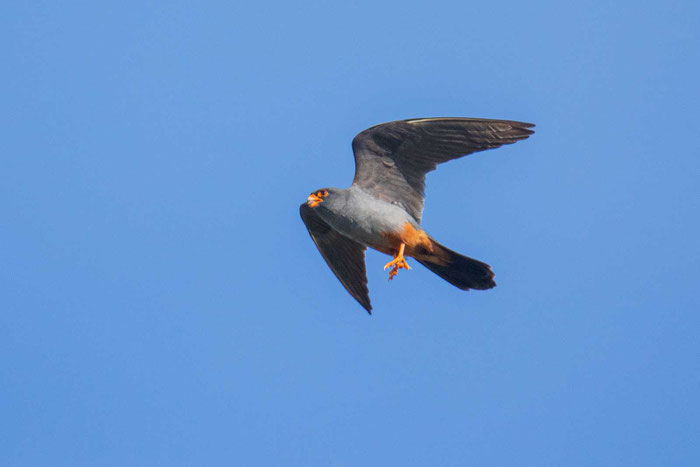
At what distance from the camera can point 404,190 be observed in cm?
1233

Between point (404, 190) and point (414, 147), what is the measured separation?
51 cm

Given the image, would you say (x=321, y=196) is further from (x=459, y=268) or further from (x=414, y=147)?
(x=459, y=268)

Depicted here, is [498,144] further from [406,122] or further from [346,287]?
[346,287]

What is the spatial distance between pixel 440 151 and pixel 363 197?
3.27 ft

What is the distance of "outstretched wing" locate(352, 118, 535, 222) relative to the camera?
1185 cm

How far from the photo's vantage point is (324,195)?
1221 cm

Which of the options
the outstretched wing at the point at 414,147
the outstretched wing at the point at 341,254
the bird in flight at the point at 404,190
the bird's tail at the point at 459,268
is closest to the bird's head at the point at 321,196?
the bird in flight at the point at 404,190

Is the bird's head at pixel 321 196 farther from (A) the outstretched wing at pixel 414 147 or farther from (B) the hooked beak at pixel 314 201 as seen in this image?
(A) the outstretched wing at pixel 414 147

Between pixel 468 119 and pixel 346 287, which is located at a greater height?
pixel 468 119

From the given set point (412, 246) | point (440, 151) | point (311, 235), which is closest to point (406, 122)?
point (440, 151)

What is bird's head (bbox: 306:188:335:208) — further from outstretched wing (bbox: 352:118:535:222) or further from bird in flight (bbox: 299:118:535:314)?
outstretched wing (bbox: 352:118:535:222)

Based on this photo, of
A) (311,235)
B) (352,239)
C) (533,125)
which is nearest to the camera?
(533,125)

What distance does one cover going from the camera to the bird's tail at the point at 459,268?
11984 mm

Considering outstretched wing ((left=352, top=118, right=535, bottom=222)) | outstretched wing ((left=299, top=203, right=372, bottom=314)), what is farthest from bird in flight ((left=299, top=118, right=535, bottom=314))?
outstretched wing ((left=299, top=203, right=372, bottom=314))
